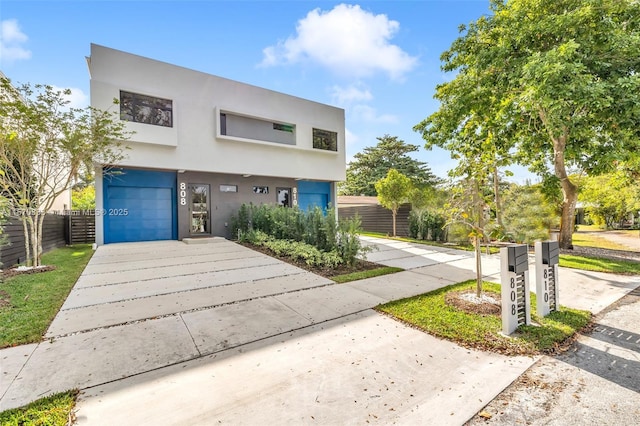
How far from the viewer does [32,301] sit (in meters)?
4.30

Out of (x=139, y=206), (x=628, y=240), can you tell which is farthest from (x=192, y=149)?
(x=628, y=240)

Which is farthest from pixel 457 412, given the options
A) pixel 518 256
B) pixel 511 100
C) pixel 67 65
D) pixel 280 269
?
pixel 67 65

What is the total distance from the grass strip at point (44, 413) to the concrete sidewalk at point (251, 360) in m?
0.09

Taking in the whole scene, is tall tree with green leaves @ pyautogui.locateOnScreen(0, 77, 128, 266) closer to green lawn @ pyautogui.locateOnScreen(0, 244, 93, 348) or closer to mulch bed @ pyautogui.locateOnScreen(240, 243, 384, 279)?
green lawn @ pyautogui.locateOnScreen(0, 244, 93, 348)

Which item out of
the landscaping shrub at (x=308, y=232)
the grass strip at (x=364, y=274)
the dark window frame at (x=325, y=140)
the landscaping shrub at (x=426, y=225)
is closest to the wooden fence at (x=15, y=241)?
the landscaping shrub at (x=308, y=232)

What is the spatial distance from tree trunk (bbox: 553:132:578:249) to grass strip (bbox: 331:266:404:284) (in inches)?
270

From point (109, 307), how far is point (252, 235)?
6343 mm

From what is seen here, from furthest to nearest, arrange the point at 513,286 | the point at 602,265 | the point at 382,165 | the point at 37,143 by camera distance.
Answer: the point at 382,165
the point at 602,265
the point at 37,143
the point at 513,286

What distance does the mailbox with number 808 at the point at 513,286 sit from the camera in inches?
129

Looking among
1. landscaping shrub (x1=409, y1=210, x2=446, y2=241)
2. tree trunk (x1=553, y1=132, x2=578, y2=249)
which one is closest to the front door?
landscaping shrub (x1=409, y1=210, x2=446, y2=241)

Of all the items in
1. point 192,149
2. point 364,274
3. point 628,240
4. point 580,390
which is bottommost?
point 628,240

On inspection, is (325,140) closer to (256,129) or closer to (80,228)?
(256,129)

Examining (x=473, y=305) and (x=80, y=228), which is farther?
(x=80, y=228)

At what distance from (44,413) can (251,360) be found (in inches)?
57.7
